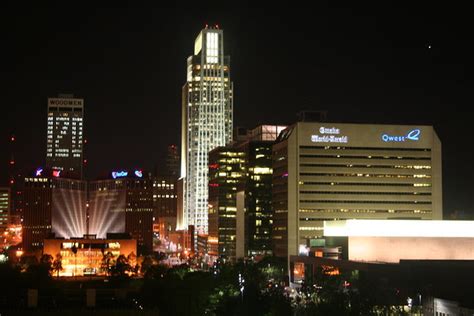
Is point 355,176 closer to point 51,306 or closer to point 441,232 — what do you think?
point 441,232

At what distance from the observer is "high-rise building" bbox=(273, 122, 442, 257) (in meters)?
184

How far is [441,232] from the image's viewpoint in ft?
447

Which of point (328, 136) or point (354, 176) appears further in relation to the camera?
point (354, 176)

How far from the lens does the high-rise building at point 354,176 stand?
7239 inches

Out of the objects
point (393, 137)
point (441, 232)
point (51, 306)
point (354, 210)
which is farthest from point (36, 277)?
point (393, 137)

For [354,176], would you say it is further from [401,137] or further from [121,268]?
[121,268]

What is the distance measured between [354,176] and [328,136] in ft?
35.8

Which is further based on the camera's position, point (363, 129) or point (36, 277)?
point (363, 129)

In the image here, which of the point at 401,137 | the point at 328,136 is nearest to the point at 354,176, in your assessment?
the point at 328,136

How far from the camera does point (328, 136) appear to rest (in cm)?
18438

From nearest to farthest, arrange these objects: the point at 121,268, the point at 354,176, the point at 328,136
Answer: the point at 328,136 → the point at 354,176 → the point at 121,268

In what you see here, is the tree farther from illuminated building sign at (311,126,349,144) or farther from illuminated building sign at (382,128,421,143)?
illuminated building sign at (382,128,421,143)

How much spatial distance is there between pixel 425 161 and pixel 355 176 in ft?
56.1

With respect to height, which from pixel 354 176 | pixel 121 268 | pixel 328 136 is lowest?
pixel 121 268
